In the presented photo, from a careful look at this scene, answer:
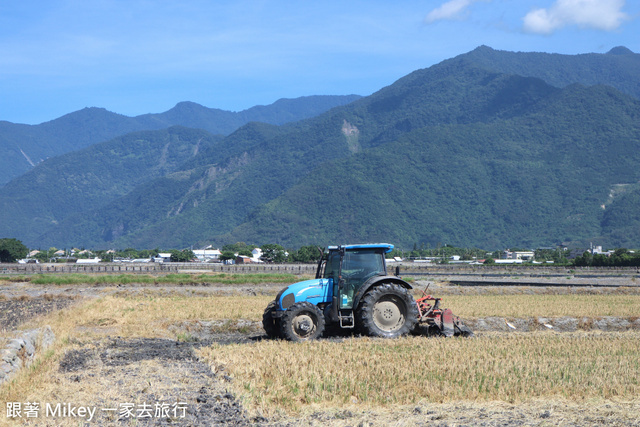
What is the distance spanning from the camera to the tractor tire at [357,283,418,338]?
17078mm

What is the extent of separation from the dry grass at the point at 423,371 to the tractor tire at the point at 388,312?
0.61 metres

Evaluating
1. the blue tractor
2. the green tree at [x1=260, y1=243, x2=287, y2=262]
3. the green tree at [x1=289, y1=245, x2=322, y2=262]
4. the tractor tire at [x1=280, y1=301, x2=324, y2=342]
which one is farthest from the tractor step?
the green tree at [x1=260, y1=243, x2=287, y2=262]

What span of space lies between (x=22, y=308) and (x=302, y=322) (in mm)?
17531

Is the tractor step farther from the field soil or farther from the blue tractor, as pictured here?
the field soil

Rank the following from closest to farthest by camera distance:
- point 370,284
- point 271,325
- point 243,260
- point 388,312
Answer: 1. point 370,284
2. point 388,312
3. point 271,325
4. point 243,260

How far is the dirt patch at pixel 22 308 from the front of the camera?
22406mm

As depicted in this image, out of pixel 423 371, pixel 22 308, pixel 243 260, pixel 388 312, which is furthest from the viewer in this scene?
pixel 243 260

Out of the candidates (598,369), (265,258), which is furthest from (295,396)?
(265,258)

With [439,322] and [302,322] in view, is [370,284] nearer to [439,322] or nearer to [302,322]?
[302,322]

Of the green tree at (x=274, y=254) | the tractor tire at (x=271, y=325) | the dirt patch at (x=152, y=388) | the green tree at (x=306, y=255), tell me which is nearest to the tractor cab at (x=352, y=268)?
the tractor tire at (x=271, y=325)

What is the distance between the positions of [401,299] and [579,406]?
7445 millimetres

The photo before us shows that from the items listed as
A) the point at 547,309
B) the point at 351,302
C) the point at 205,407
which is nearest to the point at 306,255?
the point at 547,309

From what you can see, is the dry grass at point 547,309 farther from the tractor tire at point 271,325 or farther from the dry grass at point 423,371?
the tractor tire at point 271,325

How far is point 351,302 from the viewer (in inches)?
683
